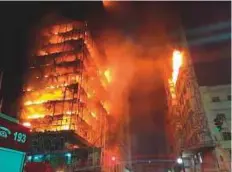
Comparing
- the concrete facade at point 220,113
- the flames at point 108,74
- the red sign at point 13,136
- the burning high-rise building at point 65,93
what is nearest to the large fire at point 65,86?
the burning high-rise building at point 65,93

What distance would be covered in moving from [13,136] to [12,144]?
1.51 ft

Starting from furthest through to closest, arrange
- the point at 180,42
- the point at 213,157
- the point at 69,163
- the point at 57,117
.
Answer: the point at 180,42, the point at 57,117, the point at 69,163, the point at 213,157

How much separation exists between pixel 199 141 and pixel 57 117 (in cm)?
2689

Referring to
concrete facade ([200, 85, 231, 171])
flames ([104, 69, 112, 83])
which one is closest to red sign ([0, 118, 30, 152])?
concrete facade ([200, 85, 231, 171])

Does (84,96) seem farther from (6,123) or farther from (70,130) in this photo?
(6,123)

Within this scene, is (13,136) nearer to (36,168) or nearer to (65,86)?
(36,168)

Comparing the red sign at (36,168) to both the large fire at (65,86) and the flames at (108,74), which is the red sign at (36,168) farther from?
the flames at (108,74)

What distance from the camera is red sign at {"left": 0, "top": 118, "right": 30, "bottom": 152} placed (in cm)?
1273

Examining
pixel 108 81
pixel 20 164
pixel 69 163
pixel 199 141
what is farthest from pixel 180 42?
pixel 20 164

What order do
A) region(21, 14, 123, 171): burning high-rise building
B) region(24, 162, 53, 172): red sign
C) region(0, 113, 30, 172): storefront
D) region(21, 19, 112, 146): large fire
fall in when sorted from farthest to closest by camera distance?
Answer: 1. region(21, 19, 112, 146): large fire
2. region(21, 14, 123, 171): burning high-rise building
3. region(24, 162, 53, 172): red sign
4. region(0, 113, 30, 172): storefront

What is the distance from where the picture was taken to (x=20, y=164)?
1377 cm

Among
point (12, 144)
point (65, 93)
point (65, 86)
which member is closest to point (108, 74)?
point (65, 86)

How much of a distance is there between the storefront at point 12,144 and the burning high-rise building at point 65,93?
27402 millimetres

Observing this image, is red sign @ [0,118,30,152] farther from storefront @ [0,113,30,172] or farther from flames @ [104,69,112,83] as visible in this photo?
flames @ [104,69,112,83]
